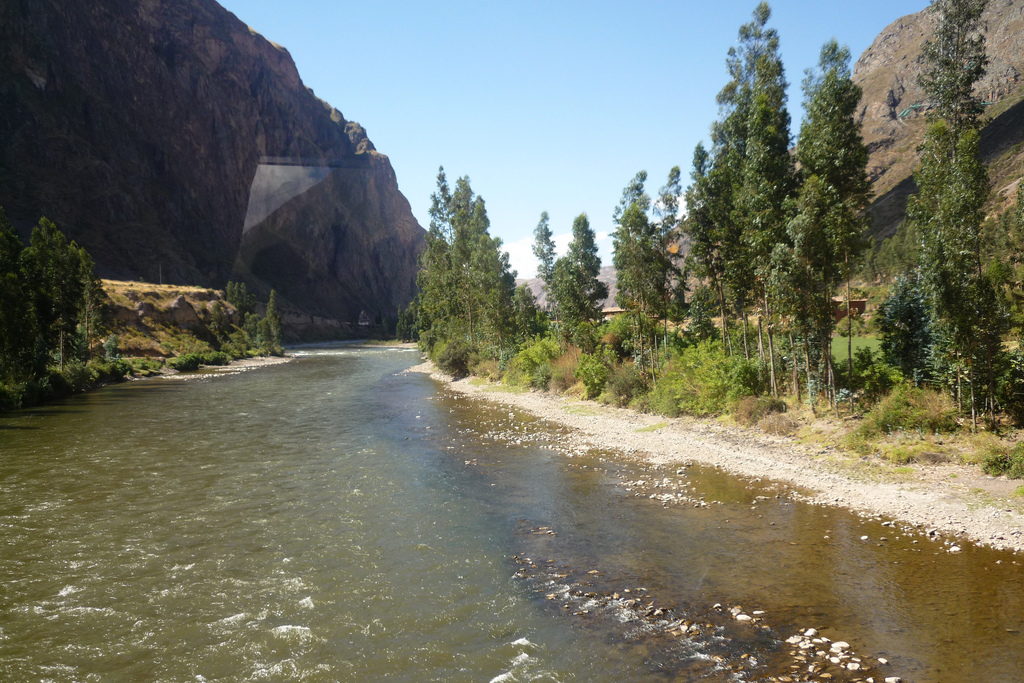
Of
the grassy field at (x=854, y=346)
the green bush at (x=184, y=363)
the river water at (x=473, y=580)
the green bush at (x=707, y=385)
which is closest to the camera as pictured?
the river water at (x=473, y=580)

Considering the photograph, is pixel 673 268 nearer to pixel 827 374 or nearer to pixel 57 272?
pixel 827 374

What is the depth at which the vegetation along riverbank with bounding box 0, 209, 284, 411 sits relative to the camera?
36125 millimetres

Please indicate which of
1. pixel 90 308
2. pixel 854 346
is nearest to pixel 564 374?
pixel 854 346

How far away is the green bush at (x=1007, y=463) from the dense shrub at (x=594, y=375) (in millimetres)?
19281

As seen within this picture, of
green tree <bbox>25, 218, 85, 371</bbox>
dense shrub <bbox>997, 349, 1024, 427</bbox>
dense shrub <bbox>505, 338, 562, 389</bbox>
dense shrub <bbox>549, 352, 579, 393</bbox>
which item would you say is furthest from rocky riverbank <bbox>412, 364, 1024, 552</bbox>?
green tree <bbox>25, 218, 85, 371</bbox>

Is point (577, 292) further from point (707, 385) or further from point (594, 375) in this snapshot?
point (707, 385)

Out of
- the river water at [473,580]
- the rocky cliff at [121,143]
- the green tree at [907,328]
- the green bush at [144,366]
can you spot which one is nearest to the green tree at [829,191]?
the green tree at [907,328]

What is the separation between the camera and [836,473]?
52.8 ft

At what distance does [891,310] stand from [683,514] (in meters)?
12.4

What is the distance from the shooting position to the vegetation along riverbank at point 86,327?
36125mm

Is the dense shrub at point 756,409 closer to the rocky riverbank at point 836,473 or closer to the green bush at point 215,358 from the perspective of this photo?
the rocky riverbank at point 836,473

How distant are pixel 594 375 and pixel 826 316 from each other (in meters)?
14.3

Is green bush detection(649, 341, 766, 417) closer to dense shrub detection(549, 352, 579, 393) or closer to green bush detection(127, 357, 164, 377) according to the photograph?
dense shrub detection(549, 352, 579, 393)

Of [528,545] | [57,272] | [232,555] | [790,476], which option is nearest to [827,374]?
[790,476]
